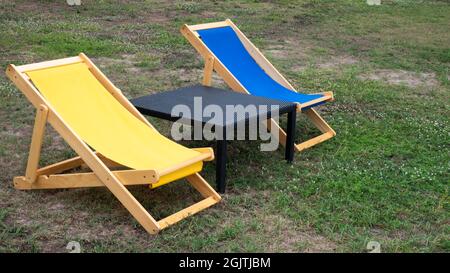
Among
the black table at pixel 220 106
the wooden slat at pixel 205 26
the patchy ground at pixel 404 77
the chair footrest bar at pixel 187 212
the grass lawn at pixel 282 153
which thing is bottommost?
the patchy ground at pixel 404 77

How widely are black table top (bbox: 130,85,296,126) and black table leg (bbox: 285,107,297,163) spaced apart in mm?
72

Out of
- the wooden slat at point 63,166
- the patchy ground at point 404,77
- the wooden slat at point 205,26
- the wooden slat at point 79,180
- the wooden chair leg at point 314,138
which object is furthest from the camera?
the patchy ground at point 404,77

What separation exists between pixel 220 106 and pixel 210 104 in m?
0.10

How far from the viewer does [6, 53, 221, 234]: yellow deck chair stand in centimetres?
377

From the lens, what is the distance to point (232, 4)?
1333cm

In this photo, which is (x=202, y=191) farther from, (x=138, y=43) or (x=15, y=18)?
(x=15, y=18)

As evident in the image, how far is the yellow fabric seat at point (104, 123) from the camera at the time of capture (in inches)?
157

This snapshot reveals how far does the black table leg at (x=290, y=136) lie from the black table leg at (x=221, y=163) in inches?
34.8

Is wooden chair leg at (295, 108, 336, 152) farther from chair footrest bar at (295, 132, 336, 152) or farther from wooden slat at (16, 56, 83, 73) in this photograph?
wooden slat at (16, 56, 83, 73)

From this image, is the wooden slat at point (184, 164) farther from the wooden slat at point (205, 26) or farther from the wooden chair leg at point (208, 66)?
the wooden slat at point (205, 26)

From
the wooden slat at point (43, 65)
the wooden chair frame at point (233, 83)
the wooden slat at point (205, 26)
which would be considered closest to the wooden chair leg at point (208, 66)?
the wooden chair frame at point (233, 83)

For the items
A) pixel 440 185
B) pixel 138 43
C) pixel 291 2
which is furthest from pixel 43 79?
pixel 291 2
